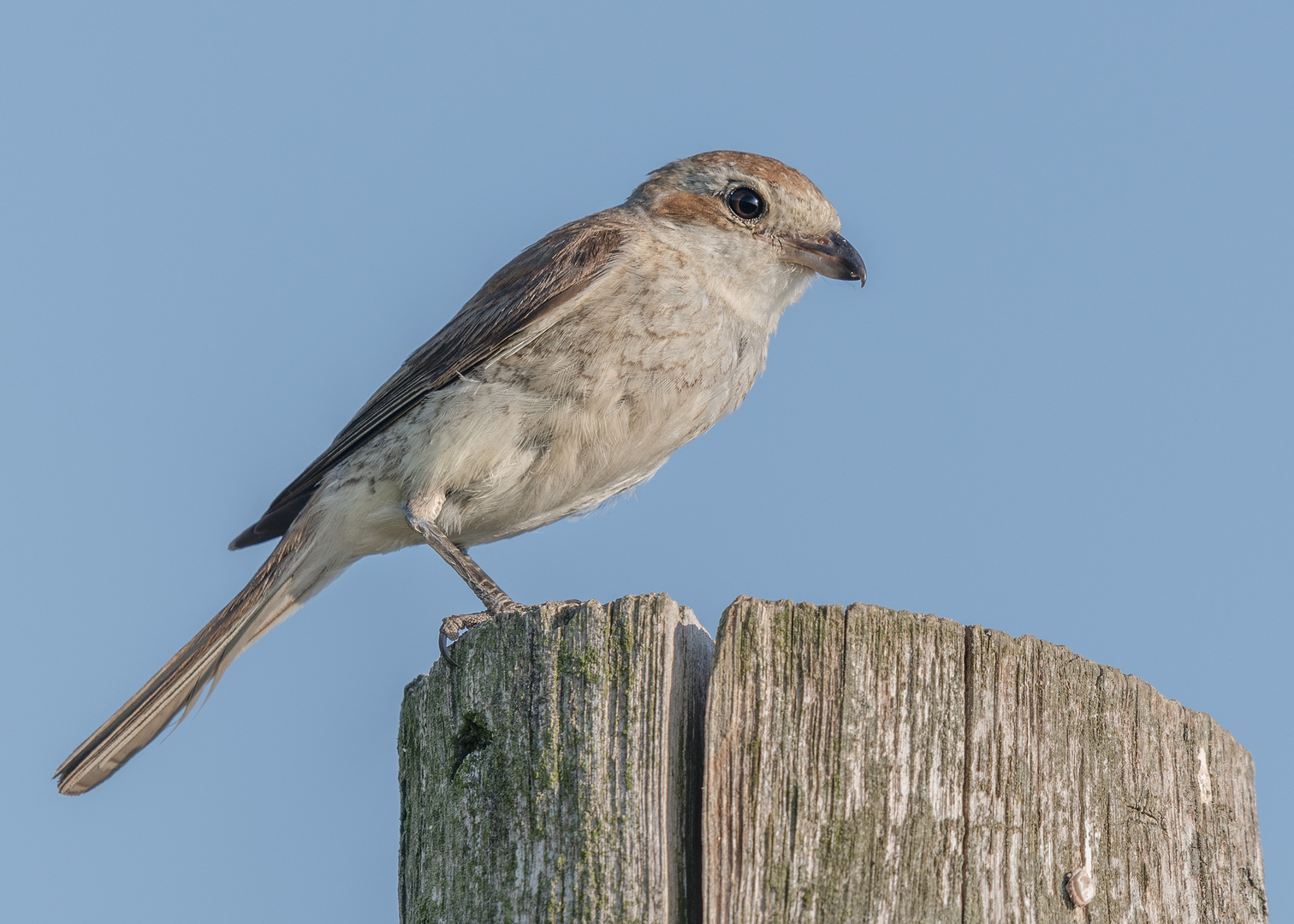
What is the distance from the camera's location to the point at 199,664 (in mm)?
5070

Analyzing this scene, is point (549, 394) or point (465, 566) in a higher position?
point (549, 394)

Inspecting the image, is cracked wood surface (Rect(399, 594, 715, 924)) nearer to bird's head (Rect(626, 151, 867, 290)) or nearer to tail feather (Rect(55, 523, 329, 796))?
tail feather (Rect(55, 523, 329, 796))

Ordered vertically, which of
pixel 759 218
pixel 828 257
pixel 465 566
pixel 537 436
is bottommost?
pixel 465 566

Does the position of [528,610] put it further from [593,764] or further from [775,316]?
[775,316]

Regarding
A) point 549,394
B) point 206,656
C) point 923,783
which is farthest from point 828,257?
point 923,783

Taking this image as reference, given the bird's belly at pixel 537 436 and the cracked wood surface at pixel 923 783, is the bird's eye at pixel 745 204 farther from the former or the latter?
the cracked wood surface at pixel 923 783

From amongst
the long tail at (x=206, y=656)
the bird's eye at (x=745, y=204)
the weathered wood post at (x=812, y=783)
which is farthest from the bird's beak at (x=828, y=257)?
the weathered wood post at (x=812, y=783)

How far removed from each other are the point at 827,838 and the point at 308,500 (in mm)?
3861

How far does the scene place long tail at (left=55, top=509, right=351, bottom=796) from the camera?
4.62 meters

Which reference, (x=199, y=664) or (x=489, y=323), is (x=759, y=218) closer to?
(x=489, y=323)

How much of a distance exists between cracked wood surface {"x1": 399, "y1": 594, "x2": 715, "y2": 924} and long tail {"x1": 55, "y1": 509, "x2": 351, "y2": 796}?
2.25m

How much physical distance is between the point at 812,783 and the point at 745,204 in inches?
145

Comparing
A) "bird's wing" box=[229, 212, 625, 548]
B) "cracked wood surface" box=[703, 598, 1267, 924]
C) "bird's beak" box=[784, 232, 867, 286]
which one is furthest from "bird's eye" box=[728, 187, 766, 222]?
"cracked wood surface" box=[703, 598, 1267, 924]

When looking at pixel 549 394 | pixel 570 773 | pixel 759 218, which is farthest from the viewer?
pixel 759 218
